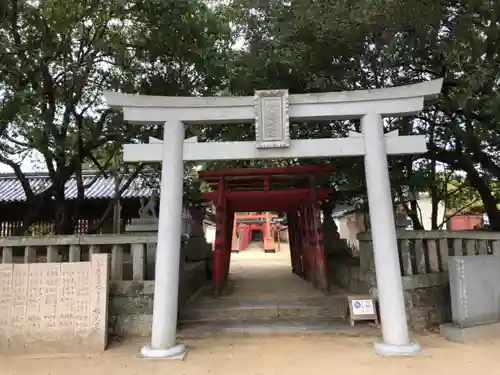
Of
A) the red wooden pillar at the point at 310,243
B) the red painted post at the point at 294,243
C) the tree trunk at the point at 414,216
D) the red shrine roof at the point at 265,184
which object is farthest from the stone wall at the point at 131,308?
the red painted post at the point at 294,243

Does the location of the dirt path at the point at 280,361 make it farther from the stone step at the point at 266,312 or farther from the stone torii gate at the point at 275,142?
the stone step at the point at 266,312

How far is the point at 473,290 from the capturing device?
6238mm

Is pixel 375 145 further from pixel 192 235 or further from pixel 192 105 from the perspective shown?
pixel 192 235

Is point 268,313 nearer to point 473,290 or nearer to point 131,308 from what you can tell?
point 131,308

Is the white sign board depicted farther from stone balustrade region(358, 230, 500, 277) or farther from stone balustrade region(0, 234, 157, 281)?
stone balustrade region(0, 234, 157, 281)

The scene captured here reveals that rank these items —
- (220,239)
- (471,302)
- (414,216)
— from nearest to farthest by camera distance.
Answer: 1. (471,302)
2. (220,239)
3. (414,216)

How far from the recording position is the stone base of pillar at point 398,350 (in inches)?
204

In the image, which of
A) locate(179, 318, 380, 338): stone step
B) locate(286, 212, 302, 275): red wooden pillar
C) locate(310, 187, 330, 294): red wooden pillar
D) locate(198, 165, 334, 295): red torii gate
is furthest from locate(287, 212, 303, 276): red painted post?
locate(179, 318, 380, 338): stone step

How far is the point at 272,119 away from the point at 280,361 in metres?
3.17

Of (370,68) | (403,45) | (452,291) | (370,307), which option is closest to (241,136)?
(370,68)

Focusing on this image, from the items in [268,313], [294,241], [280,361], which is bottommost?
[280,361]

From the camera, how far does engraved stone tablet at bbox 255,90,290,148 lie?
5691 millimetres

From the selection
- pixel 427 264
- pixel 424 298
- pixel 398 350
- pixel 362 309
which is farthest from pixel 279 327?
pixel 427 264

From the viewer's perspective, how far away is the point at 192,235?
12.8 meters
